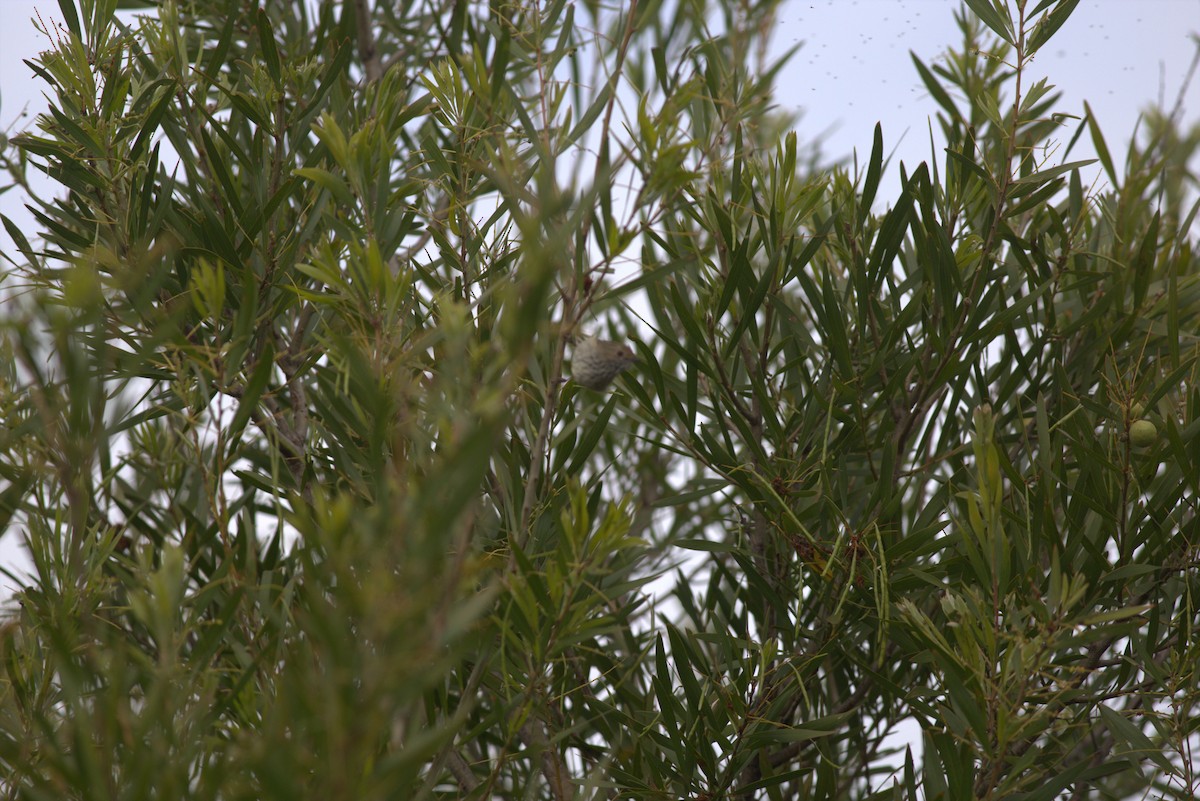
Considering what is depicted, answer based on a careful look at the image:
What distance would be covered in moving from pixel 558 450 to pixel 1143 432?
0.99 ft

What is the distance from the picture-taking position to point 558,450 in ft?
1.67

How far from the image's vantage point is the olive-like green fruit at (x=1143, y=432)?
19.8 inches

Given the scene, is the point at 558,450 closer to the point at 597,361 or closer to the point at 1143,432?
the point at 597,361

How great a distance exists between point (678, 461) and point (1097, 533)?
46 centimetres

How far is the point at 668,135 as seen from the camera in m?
0.42

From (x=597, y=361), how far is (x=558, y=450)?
0.17ft

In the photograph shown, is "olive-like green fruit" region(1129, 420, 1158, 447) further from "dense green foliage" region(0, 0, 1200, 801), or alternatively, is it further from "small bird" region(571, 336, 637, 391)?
"small bird" region(571, 336, 637, 391)

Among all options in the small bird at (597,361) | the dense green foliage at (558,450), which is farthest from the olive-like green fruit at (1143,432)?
the small bird at (597,361)

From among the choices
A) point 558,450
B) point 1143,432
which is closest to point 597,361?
point 558,450

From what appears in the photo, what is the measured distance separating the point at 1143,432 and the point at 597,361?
285 mm

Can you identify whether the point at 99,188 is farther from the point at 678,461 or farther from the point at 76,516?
the point at 678,461

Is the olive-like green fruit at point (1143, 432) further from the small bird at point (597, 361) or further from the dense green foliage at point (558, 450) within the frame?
the small bird at point (597, 361)

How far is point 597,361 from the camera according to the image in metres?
0.50

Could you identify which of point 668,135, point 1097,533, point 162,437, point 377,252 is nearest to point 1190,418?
point 1097,533
